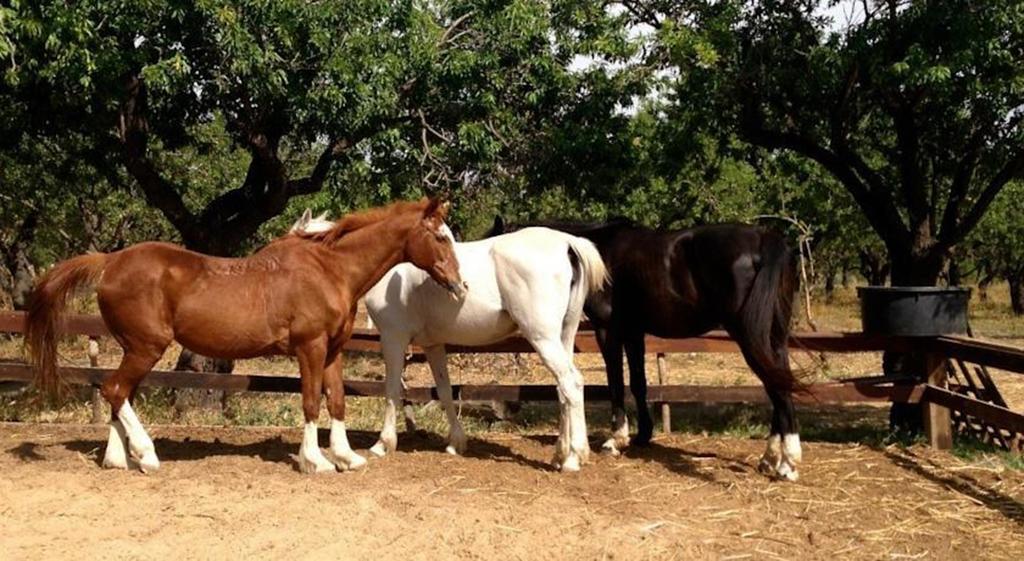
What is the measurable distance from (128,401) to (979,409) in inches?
240

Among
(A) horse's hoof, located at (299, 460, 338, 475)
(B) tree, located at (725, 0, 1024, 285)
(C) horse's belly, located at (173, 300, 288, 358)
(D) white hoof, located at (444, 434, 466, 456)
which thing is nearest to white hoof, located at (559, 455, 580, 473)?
(D) white hoof, located at (444, 434, 466, 456)

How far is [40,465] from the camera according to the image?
234 inches

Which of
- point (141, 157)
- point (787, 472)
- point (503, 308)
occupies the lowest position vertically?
point (787, 472)

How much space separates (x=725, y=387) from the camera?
743 centimetres

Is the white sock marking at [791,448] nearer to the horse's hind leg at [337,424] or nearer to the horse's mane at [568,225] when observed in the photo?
the horse's mane at [568,225]

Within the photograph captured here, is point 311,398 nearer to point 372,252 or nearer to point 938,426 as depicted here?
point 372,252

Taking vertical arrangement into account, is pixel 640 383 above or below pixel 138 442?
above

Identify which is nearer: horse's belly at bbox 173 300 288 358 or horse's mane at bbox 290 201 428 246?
horse's belly at bbox 173 300 288 358

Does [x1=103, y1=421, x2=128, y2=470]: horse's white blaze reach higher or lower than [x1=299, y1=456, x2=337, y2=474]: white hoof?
higher

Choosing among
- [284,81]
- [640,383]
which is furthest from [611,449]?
[284,81]

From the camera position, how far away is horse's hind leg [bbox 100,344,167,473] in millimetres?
5637

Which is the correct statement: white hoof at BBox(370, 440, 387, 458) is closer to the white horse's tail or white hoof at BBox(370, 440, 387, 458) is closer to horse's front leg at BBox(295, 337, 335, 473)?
horse's front leg at BBox(295, 337, 335, 473)

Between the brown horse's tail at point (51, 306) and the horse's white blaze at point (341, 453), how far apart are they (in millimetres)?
1902

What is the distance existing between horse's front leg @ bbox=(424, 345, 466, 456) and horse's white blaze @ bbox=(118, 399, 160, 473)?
2100 mm
